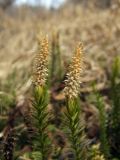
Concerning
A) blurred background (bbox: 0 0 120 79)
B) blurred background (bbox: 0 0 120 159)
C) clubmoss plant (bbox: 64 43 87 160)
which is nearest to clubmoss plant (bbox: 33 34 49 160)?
clubmoss plant (bbox: 64 43 87 160)

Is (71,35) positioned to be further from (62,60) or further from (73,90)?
(73,90)

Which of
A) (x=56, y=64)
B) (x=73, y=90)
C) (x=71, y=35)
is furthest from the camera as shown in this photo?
(x=71, y=35)

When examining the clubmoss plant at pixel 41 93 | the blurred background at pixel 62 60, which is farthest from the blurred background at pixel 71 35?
the clubmoss plant at pixel 41 93

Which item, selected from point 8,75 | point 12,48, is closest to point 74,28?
point 12,48

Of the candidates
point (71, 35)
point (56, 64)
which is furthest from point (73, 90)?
point (71, 35)

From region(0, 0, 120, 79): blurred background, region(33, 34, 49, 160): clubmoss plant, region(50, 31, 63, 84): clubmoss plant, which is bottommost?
region(33, 34, 49, 160): clubmoss plant

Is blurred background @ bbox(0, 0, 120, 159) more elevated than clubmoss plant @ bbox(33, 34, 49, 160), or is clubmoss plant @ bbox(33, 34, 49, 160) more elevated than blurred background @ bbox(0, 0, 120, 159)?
blurred background @ bbox(0, 0, 120, 159)

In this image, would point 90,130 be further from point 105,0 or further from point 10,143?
point 105,0

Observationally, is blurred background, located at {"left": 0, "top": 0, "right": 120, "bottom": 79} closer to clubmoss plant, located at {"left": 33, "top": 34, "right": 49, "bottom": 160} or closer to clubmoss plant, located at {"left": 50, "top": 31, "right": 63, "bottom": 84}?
clubmoss plant, located at {"left": 50, "top": 31, "right": 63, "bottom": 84}
